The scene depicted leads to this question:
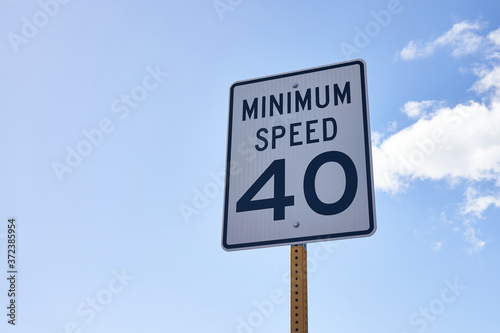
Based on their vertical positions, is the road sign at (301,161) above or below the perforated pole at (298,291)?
above

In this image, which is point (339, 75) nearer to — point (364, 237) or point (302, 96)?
point (302, 96)

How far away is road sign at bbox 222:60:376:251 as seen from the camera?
2.56 metres

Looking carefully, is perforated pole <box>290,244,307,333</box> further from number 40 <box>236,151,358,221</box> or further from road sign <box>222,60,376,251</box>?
number 40 <box>236,151,358,221</box>

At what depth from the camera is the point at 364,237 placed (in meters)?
2.47

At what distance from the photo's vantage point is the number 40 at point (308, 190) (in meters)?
2.58

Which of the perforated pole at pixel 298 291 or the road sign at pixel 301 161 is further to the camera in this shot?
the road sign at pixel 301 161

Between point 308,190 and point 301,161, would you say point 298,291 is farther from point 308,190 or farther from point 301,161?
point 301,161

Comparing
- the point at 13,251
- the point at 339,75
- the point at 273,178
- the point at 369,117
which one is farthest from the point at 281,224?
the point at 13,251

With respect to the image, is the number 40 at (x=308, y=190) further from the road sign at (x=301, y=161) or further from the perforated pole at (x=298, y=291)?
the perforated pole at (x=298, y=291)

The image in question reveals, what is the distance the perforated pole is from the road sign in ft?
0.31

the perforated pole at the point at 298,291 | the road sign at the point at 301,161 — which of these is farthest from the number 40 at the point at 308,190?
the perforated pole at the point at 298,291

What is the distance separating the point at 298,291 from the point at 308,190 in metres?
0.52

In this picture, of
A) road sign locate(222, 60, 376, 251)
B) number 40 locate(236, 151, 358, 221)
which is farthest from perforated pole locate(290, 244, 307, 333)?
number 40 locate(236, 151, 358, 221)

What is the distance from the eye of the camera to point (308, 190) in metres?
2.64
